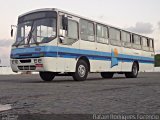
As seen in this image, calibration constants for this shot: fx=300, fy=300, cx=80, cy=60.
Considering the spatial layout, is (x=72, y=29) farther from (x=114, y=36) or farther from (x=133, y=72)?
(x=133, y=72)

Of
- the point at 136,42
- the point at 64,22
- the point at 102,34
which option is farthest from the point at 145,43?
the point at 64,22

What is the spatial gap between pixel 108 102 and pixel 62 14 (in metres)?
7.64

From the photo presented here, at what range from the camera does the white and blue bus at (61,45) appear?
12172 mm

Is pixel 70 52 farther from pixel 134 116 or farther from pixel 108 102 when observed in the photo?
pixel 134 116

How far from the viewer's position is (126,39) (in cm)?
1848

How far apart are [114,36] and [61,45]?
538 centimetres

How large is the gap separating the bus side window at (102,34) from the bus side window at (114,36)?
59 cm

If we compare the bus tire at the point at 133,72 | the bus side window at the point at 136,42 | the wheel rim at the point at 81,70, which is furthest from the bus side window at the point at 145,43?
the wheel rim at the point at 81,70

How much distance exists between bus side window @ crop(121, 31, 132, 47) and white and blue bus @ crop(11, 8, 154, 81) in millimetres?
1768

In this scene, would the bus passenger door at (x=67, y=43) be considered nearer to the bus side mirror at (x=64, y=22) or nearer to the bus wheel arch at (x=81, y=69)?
the bus side mirror at (x=64, y=22)

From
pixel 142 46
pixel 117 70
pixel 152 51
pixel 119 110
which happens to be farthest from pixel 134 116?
pixel 152 51

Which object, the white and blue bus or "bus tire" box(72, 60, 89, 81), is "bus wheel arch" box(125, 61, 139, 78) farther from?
"bus tire" box(72, 60, 89, 81)

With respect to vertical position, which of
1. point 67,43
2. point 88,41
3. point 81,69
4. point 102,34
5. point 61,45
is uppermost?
point 102,34

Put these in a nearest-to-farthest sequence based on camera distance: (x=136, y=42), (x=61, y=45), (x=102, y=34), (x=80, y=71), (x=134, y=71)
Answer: (x=61, y=45) < (x=80, y=71) < (x=102, y=34) < (x=134, y=71) < (x=136, y=42)
